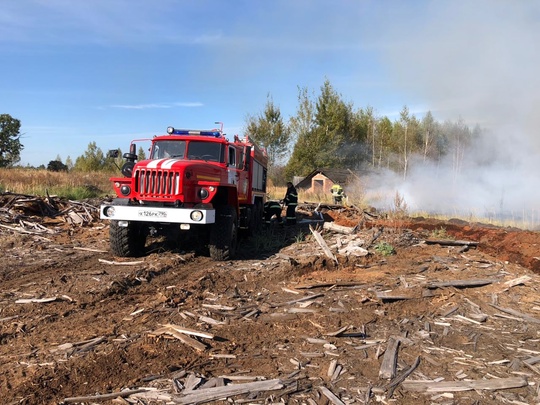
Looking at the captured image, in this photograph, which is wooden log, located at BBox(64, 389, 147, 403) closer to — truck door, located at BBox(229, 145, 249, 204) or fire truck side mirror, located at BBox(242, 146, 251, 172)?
truck door, located at BBox(229, 145, 249, 204)

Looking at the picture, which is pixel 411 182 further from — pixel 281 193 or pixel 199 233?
pixel 199 233

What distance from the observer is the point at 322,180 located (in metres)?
40.8

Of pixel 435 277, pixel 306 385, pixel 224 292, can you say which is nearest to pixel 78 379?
pixel 306 385

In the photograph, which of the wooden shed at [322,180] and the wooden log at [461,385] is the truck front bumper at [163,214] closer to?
the wooden log at [461,385]

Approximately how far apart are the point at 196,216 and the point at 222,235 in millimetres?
986

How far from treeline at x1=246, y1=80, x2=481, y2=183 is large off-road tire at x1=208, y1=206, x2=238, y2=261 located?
31.7 metres

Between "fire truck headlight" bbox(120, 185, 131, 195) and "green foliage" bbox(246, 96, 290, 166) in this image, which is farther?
"green foliage" bbox(246, 96, 290, 166)

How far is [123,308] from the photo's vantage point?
5840 mm

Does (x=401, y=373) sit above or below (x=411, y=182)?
below

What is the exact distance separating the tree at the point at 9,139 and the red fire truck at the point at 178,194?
45761 mm

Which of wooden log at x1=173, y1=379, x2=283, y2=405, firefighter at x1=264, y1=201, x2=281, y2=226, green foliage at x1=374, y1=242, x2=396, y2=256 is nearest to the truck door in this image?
green foliage at x1=374, y1=242, x2=396, y2=256

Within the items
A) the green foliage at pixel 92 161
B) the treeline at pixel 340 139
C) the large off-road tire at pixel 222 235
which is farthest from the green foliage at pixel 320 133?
the large off-road tire at pixel 222 235

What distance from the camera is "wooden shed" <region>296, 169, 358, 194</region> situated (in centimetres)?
3941

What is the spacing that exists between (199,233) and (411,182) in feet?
77.2
